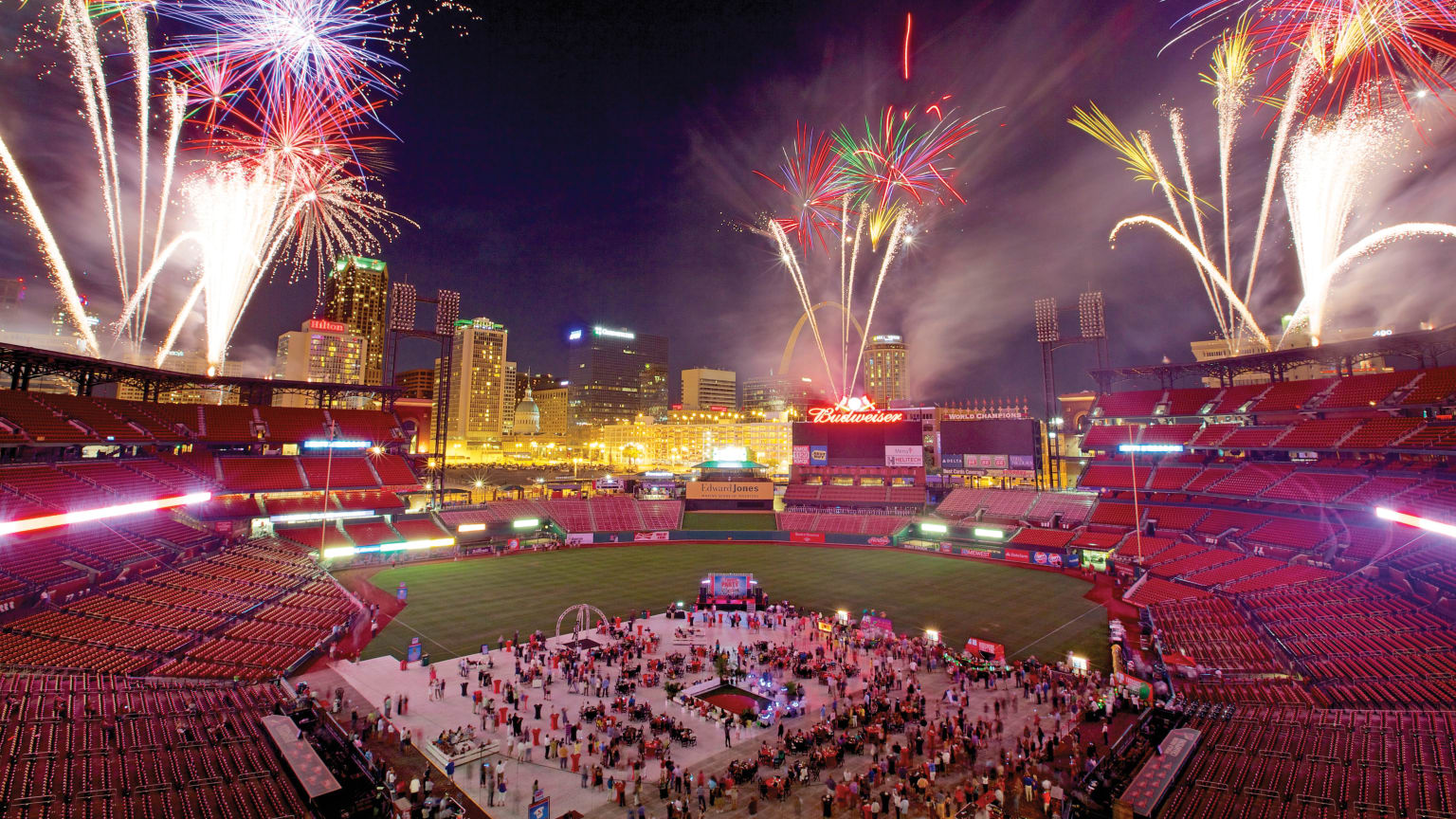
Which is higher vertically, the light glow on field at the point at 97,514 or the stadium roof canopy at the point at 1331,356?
the stadium roof canopy at the point at 1331,356

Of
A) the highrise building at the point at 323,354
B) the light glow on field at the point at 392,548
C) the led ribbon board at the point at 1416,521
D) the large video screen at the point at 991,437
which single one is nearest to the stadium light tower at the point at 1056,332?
the large video screen at the point at 991,437

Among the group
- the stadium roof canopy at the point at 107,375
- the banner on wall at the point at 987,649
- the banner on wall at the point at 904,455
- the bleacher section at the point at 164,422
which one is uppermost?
the stadium roof canopy at the point at 107,375

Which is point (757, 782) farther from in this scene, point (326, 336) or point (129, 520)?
point (326, 336)

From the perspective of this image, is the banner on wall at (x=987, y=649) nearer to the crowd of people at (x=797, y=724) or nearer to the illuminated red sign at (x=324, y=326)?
the crowd of people at (x=797, y=724)

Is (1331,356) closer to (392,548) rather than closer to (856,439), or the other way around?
(856,439)

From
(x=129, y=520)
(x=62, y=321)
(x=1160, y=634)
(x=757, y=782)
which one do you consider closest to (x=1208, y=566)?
(x=1160, y=634)

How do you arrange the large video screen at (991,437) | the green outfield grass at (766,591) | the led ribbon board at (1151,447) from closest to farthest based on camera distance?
the green outfield grass at (766,591)
the led ribbon board at (1151,447)
the large video screen at (991,437)

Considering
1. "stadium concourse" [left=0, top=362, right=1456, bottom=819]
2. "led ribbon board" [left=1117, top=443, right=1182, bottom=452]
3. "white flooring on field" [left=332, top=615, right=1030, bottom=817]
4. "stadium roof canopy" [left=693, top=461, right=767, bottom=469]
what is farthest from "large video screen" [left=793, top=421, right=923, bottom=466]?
"white flooring on field" [left=332, top=615, right=1030, bottom=817]
